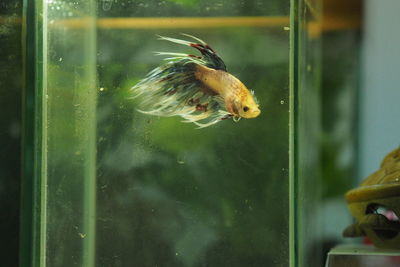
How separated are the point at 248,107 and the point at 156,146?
0.50 feet

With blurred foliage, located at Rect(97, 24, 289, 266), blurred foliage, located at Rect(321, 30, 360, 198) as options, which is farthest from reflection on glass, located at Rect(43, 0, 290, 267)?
blurred foliage, located at Rect(321, 30, 360, 198)

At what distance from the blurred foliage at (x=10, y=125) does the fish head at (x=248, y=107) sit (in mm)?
375

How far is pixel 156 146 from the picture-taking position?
1.12 meters

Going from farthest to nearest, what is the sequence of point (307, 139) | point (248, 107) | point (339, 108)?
point (339, 108) → point (307, 139) → point (248, 107)

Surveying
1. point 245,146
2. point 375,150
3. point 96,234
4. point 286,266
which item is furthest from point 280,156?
point 375,150

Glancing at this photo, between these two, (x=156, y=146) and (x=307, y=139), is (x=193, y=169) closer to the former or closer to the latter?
(x=156, y=146)

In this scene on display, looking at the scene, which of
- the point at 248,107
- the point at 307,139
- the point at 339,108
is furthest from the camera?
the point at 339,108

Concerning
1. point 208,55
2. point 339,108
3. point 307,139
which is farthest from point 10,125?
point 339,108

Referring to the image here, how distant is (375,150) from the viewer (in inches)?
62.7

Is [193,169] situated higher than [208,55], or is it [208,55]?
[208,55]

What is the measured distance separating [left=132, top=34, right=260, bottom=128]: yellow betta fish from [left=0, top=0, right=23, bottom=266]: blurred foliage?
8.7 inches

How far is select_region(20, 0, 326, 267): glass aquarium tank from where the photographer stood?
1.08m

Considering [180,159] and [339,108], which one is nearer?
[180,159]

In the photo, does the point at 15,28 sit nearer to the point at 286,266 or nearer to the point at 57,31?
the point at 57,31
